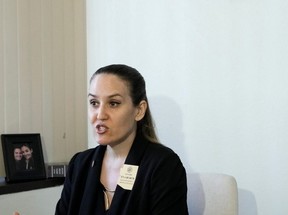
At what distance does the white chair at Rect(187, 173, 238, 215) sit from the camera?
4.66 feet

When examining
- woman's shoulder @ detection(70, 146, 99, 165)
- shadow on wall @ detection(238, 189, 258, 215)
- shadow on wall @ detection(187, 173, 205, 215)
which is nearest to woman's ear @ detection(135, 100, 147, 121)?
woman's shoulder @ detection(70, 146, 99, 165)

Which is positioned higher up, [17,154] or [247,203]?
[17,154]

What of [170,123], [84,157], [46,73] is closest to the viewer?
[84,157]

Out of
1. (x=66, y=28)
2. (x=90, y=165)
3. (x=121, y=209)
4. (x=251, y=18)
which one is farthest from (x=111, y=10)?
(x=121, y=209)

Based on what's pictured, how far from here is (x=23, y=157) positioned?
2.04 metres

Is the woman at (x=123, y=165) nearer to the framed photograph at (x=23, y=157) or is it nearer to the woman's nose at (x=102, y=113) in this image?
the woman's nose at (x=102, y=113)

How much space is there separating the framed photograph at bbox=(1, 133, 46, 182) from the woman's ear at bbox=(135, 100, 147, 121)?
85 centimetres

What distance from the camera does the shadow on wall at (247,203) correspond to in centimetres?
165

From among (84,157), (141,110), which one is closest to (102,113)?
(141,110)

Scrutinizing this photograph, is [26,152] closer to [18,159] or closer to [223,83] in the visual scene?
[18,159]

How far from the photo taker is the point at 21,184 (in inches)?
75.3

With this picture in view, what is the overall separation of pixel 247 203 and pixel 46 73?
135 centimetres

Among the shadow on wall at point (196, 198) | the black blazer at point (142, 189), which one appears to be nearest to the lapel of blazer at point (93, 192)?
the black blazer at point (142, 189)

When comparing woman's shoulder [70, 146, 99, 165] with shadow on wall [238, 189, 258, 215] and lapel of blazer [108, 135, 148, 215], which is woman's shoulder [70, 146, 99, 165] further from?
shadow on wall [238, 189, 258, 215]
